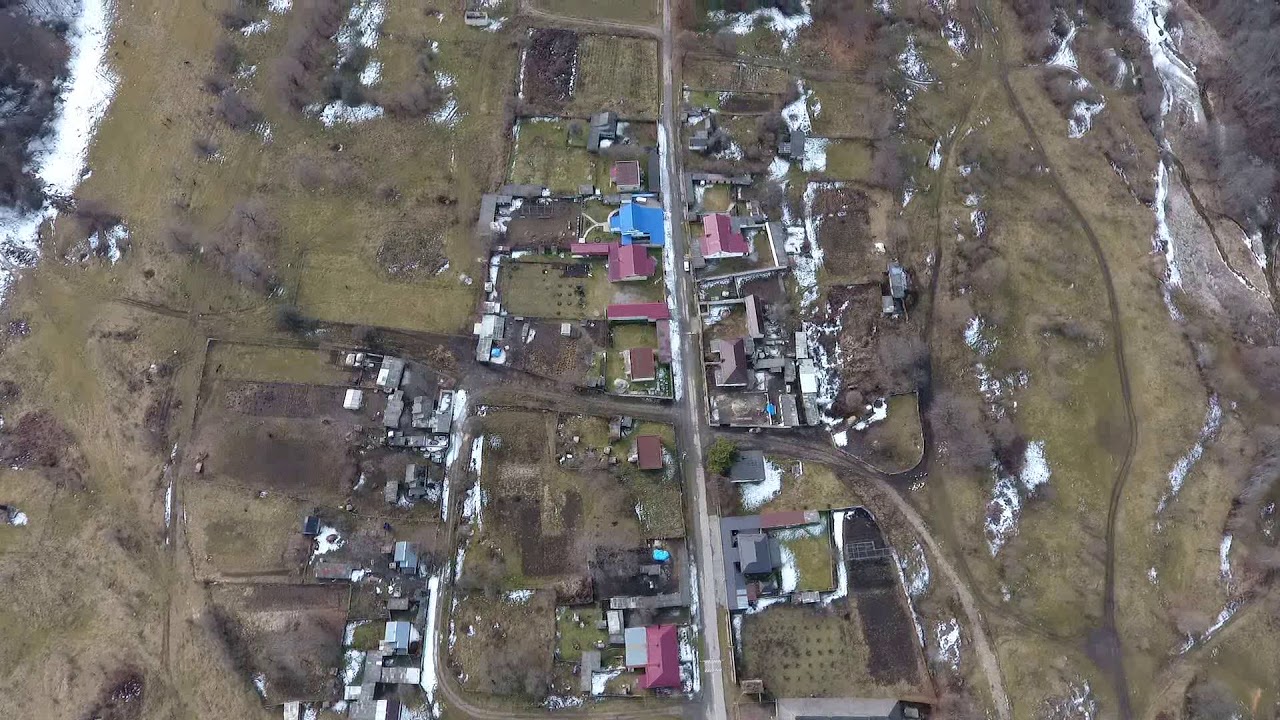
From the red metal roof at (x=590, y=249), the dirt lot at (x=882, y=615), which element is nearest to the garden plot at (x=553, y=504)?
the dirt lot at (x=882, y=615)

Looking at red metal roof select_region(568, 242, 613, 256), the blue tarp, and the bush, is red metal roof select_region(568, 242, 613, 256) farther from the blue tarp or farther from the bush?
the bush

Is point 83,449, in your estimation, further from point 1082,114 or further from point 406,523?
point 1082,114

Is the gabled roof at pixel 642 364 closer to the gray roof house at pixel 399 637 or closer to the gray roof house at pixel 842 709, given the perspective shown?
the gray roof house at pixel 399 637

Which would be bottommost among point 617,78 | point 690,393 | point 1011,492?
point 1011,492

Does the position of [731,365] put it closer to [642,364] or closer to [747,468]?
[642,364]

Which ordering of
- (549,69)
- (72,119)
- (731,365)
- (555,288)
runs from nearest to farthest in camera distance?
(731,365) < (555,288) < (72,119) < (549,69)

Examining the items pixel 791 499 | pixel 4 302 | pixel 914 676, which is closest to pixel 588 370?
pixel 791 499

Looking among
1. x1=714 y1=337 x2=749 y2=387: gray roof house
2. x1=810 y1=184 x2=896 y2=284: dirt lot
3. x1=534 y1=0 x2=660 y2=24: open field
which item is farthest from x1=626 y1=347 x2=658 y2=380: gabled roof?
x1=534 y1=0 x2=660 y2=24: open field

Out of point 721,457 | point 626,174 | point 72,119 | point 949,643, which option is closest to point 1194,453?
point 949,643
